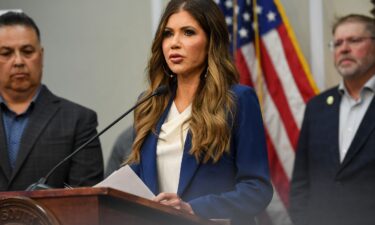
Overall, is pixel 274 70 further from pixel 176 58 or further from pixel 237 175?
pixel 237 175

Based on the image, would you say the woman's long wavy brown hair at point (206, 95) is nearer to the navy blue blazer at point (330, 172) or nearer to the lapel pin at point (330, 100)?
the navy blue blazer at point (330, 172)

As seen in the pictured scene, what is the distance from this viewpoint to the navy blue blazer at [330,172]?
16.8ft

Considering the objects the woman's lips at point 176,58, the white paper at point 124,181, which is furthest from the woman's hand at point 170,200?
the woman's lips at point 176,58

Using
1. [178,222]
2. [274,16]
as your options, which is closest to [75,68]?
[274,16]

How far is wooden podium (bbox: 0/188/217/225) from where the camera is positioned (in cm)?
263

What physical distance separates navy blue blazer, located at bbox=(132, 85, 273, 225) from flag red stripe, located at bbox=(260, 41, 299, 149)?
2.59 m

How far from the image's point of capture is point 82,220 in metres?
2.64

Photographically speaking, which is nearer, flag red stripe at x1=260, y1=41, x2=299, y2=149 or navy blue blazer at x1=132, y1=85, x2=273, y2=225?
navy blue blazer at x1=132, y1=85, x2=273, y2=225

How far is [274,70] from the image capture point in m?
6.23

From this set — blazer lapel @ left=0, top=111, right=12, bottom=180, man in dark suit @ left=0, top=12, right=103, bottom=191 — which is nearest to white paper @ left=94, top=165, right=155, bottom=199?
man in dark suit @ left=0, top=12, right=103, bottom=191

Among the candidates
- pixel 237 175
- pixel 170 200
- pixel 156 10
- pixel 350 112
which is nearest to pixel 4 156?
pixel 237 175

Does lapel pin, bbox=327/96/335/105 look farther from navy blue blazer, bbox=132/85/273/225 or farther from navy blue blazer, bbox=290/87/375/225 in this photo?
navy blue blazer, bbox=132/85/273/225

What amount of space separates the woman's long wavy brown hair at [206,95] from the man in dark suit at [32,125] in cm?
78

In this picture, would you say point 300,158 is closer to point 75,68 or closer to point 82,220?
point 75,68
